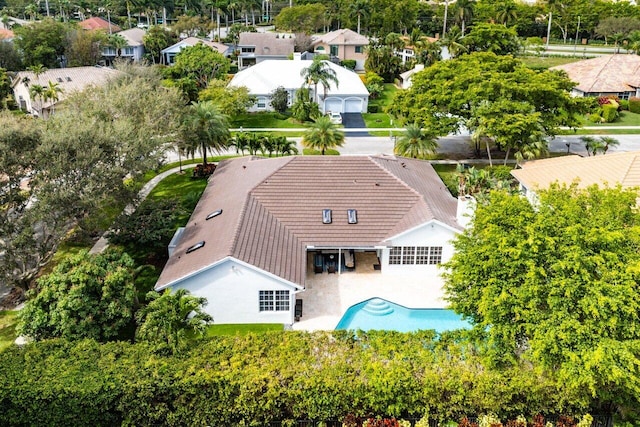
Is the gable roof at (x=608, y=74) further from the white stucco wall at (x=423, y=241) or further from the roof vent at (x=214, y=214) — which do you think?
the roof vent at (x=214, y=214)

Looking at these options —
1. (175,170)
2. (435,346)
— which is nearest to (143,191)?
(175,170)

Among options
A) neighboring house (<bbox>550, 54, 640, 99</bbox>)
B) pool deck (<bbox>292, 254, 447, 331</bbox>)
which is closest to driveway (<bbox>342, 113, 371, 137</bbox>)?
neighboring house (<bbox>550, 54, 640, 99</bbox>)

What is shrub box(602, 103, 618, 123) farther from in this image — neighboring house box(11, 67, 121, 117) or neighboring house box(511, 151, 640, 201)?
neighboring house box(11, 67, 121, 117)

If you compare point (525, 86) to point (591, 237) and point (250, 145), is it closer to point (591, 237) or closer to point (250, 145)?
→ point (250, 145)

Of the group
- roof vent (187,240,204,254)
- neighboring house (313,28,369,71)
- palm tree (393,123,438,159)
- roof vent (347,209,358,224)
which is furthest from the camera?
neighboring house (313,28,369,71)

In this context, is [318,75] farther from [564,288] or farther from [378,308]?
[564,288]

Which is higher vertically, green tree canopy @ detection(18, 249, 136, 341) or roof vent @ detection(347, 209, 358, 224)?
roof vent @ detection(347, 209, 358, 224)
